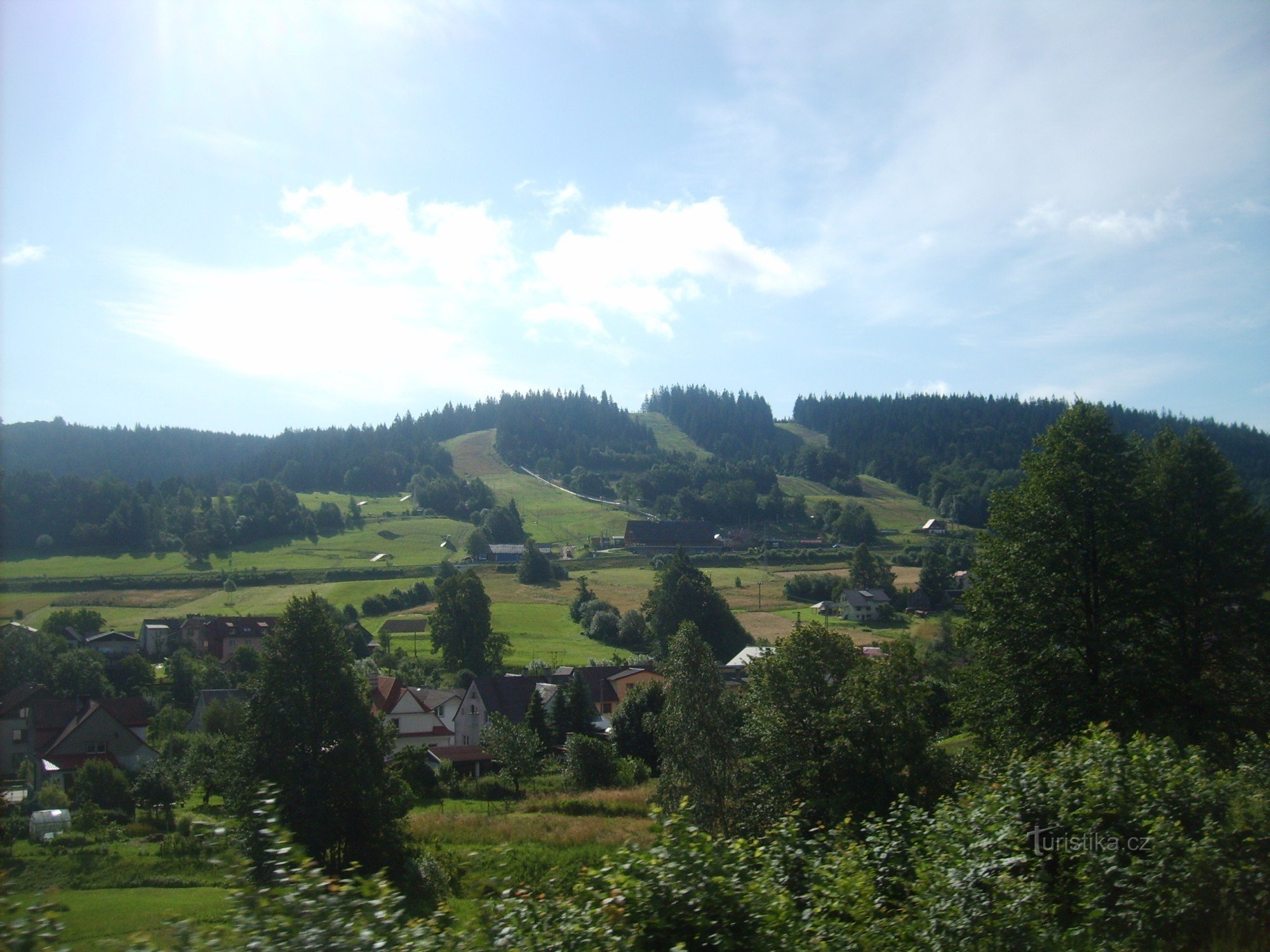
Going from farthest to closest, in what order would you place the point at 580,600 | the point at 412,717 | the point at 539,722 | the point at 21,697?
the point at 580,600, the point at 412,717, the point at 539,722, the point at 21,697

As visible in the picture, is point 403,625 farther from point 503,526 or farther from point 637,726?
point 503,526

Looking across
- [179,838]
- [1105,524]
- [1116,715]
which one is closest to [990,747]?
[1116,715]

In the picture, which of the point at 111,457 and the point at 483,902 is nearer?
the point at 483,902

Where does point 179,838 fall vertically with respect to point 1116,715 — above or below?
below

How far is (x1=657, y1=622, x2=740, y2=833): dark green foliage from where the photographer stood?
77.0ft

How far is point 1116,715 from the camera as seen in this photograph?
1412 centimetres

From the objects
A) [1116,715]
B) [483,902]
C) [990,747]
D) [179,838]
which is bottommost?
[179,838]

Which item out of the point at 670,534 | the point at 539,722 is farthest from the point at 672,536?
the point at 539,722

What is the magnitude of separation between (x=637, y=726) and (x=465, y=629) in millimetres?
21873

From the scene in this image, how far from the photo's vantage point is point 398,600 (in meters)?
73.2

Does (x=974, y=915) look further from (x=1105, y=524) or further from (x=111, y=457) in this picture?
(x=111, y=457)

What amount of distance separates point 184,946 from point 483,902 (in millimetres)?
1707

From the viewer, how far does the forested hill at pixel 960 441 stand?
424ft

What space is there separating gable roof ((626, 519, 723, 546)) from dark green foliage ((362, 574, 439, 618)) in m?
37.4
